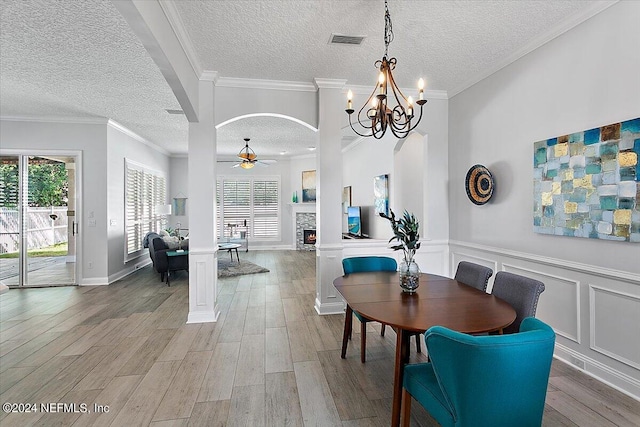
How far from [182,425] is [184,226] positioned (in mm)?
8517

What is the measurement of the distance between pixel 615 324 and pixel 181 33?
4.22 meters

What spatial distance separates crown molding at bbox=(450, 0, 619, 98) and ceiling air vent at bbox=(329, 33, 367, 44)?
63.1 inches

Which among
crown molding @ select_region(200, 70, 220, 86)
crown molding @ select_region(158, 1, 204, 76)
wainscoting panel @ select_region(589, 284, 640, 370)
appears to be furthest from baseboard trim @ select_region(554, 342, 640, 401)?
crown molding @ select_region(200, 70, 220, 86)

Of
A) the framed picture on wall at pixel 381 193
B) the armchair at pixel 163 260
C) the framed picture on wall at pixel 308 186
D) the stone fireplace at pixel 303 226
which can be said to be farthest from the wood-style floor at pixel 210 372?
the framed picture on wall at pixel 308 186

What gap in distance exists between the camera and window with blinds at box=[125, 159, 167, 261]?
688 centimetres

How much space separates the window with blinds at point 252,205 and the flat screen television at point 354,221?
327 centimetres

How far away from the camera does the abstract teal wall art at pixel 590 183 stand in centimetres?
236

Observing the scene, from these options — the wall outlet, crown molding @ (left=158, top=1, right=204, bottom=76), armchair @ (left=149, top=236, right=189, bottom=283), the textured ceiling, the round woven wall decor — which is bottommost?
the wall outlet

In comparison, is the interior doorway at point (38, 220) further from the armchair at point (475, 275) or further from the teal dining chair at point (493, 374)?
the teal dining chair at point (493, 374)

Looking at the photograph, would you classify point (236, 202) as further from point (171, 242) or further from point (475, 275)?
point (475, 275)

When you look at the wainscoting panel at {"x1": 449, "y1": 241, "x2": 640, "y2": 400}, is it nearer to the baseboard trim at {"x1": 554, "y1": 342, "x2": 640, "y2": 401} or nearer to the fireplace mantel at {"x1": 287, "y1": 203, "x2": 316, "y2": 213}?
the baseboard trim at {"x1": 554, "y1": 342, "x2": 640, "y2": 401}

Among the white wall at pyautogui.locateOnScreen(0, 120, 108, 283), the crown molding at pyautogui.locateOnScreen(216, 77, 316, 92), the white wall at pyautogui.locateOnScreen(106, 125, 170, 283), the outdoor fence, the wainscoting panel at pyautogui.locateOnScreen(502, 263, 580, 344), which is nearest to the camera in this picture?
the wainscoting panel at pyautogui.locateOnScreen(502, 263, 580, 344)

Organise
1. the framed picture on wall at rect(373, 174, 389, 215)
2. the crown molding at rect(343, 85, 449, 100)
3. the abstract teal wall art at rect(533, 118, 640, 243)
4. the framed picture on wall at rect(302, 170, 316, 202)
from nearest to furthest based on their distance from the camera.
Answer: the abstract teal wall art at rect(533, 118, 640, 243) → the crown molding at rect(343, 85, 449, 100) → the framed picture on wall at rect(373, 174, 389, 215) → the framed picture on wall at rect(302, 170, 316, 202)

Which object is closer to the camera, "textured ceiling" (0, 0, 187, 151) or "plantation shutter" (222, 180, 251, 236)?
"textured ceiling" (0, 0, 187, 151)
